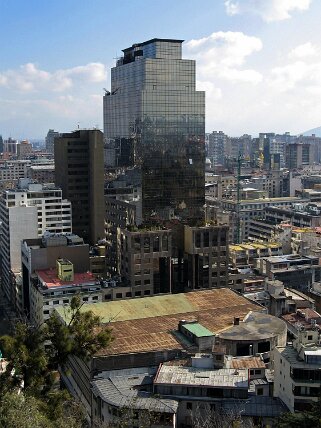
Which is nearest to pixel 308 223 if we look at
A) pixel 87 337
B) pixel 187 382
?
pixel 187 382

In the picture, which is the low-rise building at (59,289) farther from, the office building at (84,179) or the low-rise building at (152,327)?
the office building at (84,179)

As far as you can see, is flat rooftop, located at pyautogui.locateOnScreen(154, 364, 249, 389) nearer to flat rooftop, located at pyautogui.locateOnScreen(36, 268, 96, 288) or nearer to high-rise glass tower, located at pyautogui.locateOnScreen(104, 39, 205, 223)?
flat rooftop, located at pyautogui.locateOnScreen(36, 268, 96, 288)

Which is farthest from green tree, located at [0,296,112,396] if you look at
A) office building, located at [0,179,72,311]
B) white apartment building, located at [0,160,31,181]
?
white apartment building, located at [0,160,31,181]

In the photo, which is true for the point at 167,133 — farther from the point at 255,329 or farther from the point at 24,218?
the point at 255,329

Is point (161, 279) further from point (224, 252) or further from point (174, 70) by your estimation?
point (174, 70)

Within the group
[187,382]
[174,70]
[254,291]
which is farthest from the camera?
[174,70]

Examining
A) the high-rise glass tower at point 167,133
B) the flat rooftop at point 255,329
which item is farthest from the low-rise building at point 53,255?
the flat rooftop at point 255,329

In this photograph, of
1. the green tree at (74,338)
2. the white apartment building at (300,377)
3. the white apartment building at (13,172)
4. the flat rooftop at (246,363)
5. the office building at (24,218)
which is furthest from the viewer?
the white apartment building at (13,172)
